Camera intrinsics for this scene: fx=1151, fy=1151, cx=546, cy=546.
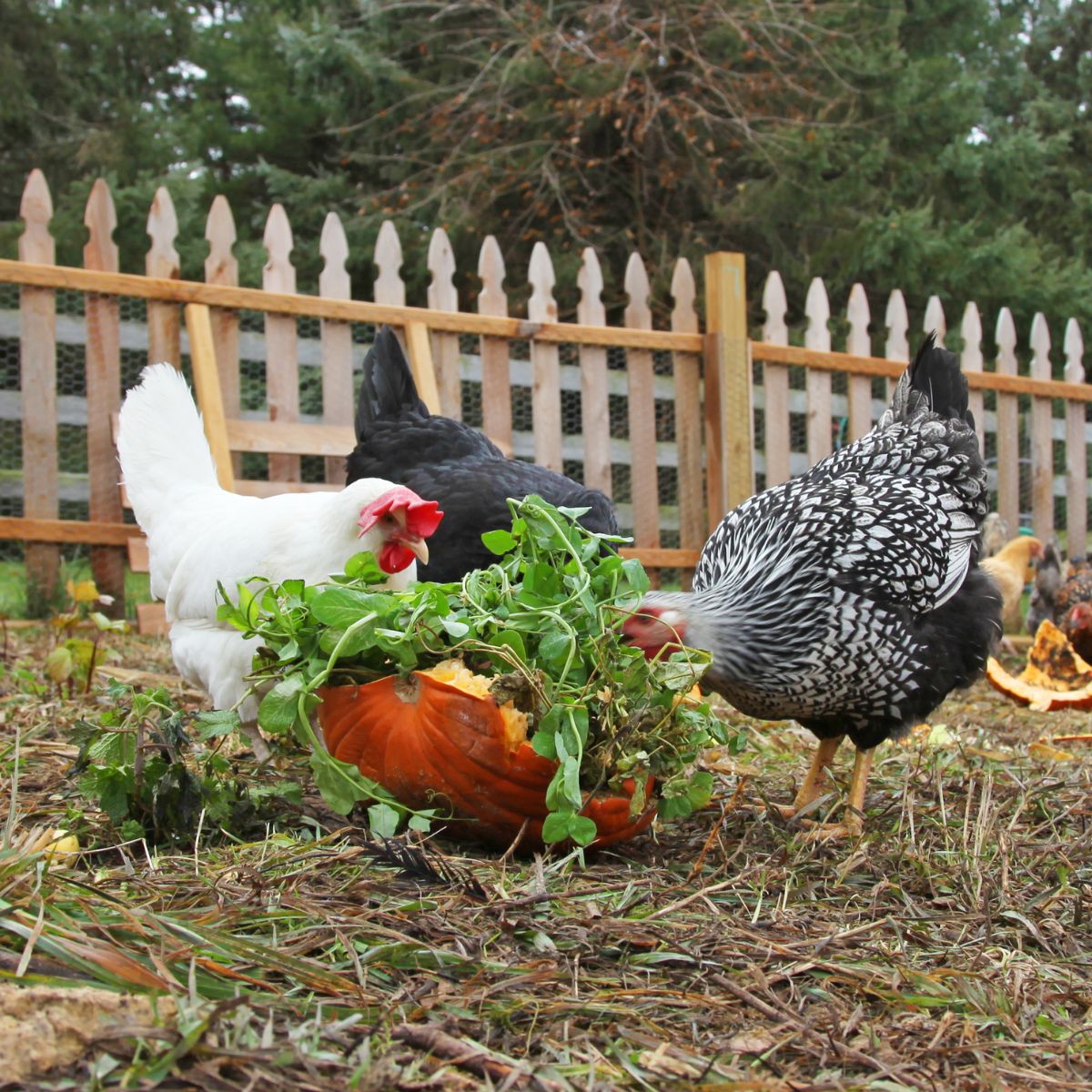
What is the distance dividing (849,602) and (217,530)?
155cm

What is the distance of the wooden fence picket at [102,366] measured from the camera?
17.1 feet

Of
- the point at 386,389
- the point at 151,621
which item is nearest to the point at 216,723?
the point at 386,389

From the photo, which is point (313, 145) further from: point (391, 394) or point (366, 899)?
point (366, 899)

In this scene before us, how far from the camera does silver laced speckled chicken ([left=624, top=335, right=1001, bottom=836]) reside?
2.49 metres

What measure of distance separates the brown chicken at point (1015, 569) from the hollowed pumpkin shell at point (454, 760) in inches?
198

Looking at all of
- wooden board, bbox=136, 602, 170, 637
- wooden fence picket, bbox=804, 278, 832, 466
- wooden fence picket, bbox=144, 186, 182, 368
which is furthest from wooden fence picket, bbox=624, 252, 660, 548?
wooden board, bbox=136, 602, 170, 637

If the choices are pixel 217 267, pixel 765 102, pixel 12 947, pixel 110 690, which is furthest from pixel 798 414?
pixel 12 947

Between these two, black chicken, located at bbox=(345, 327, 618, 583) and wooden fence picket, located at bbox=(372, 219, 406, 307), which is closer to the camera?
black chicken, located at bbox=(345, 327, 618, 583)

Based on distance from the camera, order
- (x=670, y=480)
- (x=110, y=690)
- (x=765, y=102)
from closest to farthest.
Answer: (x=110, y=690), (x=670, y=480), (x=765, y=102)

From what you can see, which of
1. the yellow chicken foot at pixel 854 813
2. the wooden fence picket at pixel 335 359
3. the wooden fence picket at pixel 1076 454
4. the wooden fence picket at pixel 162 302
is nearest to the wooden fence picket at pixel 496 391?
the wooden fence picket at pixel 335 359

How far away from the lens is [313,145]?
37.9 feet

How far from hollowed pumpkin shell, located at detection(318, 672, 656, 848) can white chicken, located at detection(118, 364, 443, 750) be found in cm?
38

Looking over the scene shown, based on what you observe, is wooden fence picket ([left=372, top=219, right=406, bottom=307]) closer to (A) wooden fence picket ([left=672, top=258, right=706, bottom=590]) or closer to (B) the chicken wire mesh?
(B) the chicken wire mesh

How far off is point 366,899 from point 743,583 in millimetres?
1274
